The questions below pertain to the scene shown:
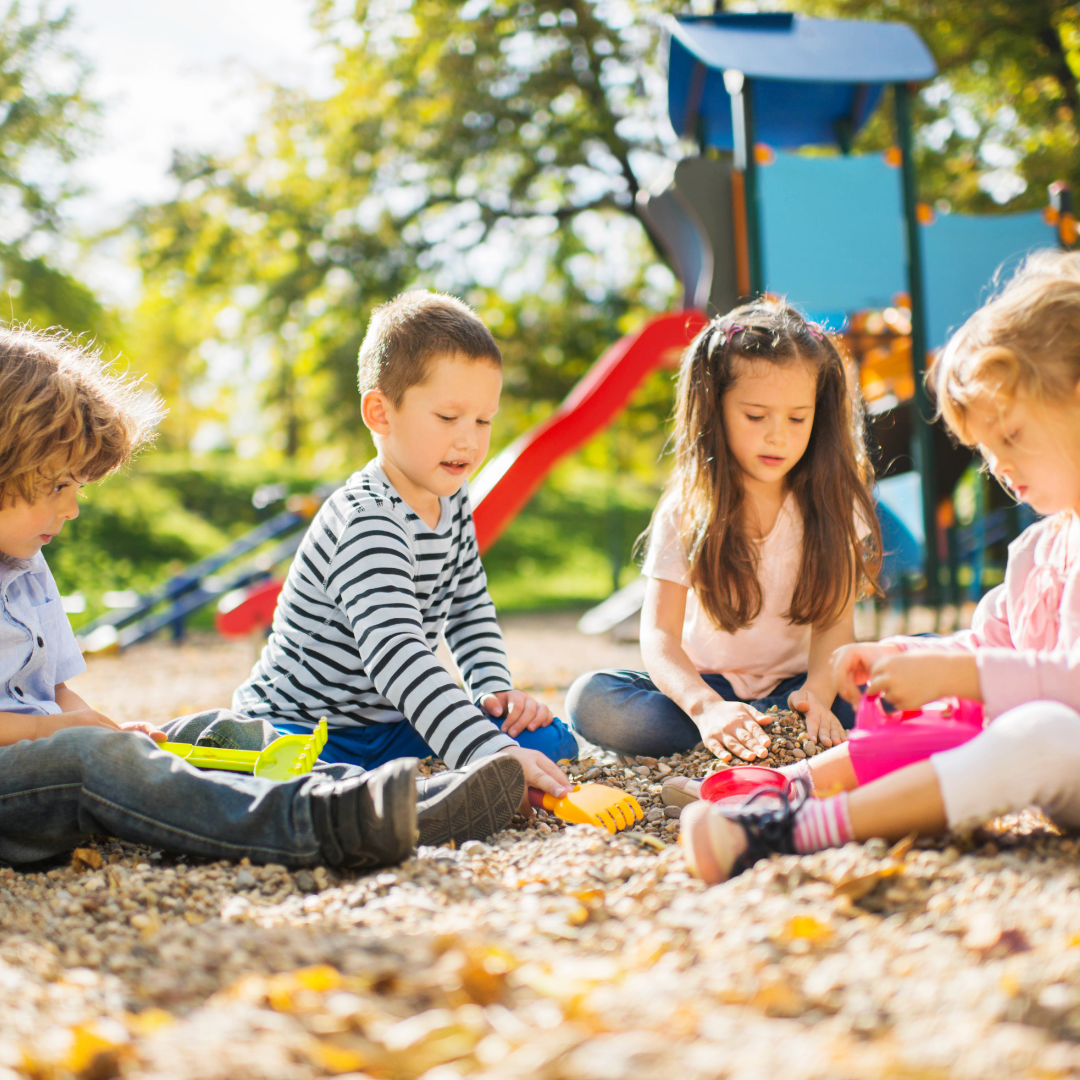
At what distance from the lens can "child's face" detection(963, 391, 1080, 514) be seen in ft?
5.16

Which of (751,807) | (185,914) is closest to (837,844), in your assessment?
(751,807)

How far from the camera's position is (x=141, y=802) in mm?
1713

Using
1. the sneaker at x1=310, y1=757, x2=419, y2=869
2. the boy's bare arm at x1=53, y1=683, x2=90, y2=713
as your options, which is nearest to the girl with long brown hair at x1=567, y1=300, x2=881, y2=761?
the sneaker at x1=310, y1=757, x2=419, y2=869

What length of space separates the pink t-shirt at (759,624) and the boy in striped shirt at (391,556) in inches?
18.6

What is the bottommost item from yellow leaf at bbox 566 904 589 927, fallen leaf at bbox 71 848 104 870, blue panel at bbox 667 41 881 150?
fallen leaf at bbox 71 848 104 870

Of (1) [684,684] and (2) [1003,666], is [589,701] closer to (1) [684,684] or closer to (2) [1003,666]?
(1) [684,684]

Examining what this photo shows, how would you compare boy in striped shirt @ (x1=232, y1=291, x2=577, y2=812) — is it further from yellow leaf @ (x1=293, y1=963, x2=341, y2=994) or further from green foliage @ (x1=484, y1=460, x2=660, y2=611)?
green foliage @ (x1=484, y1=460, x2=660, y2=611)

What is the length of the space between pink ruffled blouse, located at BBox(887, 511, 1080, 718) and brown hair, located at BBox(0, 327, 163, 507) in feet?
5.13

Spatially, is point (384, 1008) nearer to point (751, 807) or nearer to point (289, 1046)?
point (289, 1046)

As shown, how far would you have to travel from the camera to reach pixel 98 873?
1.74 metres

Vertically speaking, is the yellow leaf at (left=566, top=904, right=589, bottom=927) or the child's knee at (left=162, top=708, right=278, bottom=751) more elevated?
the child's knee at (left=162, top=708, right=278, bottom=751)

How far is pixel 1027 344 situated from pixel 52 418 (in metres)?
1.75

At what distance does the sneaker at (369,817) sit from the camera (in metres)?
1.56

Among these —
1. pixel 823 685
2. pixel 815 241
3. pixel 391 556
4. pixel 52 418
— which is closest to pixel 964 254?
A: pixel 815 241
